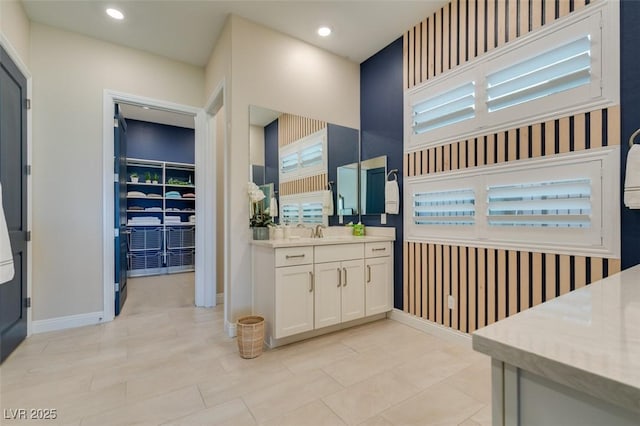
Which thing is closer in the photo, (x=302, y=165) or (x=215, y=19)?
(x=215, y=19)

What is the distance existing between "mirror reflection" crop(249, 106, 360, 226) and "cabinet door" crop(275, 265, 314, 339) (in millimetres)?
758

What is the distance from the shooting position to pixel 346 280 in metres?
2.93

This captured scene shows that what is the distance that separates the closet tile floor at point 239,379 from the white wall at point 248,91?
73 centimetres

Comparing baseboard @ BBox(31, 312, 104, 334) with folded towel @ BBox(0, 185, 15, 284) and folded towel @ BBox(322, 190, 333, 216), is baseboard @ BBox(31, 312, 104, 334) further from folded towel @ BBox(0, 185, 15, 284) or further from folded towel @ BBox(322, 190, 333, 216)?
folded towel @ BBox(322, 190, 333, 216)

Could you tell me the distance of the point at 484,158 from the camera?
8.20 feet

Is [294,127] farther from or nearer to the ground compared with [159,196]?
farther from the ground

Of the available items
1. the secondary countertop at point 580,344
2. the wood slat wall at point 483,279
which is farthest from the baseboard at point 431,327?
the secondary countertop at point 580,344

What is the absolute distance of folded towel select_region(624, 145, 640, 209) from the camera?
1.66 m

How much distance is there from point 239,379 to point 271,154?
211 cm

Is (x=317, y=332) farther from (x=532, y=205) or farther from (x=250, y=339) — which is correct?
(x=532, y=205)

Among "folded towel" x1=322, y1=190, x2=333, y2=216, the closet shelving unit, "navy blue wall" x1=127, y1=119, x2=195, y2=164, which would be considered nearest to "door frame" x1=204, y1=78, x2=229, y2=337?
"folded towel" x1=322, y1=190, x2=333, y2=216

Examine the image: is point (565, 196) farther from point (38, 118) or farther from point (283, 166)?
→ point (38, 118)

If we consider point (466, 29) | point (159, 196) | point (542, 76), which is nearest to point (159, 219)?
point (159, 196)

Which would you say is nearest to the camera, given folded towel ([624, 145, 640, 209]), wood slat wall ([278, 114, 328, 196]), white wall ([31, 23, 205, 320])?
folded towel ([624, 145, 640, 209])
